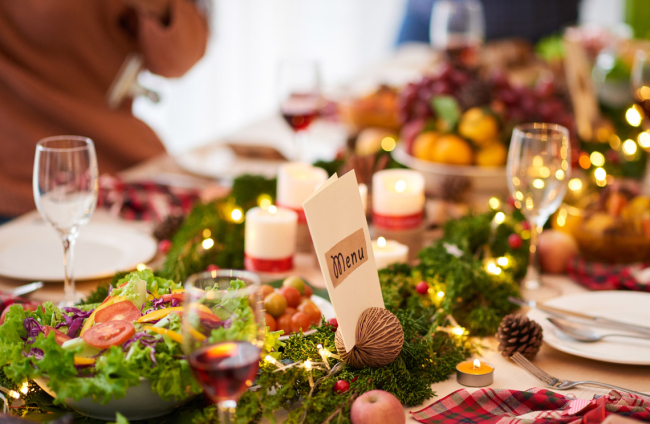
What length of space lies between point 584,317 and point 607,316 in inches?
1.7

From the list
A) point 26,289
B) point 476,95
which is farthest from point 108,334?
point 476,95

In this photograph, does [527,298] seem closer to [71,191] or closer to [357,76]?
[71,191]

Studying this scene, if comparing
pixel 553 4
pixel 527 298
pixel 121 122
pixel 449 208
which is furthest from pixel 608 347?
pixel 553 4

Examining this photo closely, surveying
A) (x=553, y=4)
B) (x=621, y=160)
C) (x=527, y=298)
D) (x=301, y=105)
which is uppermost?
(x=553, y=4)

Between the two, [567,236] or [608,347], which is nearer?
[608,347]

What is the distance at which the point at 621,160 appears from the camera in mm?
1752

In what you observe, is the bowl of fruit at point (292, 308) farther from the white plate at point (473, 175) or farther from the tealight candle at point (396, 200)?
the white plate at point (473, 175)

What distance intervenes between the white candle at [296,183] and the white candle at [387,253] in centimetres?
17

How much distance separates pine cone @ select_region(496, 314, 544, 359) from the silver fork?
17 mm

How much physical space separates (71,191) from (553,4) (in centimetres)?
416

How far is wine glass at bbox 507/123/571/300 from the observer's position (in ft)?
3.33

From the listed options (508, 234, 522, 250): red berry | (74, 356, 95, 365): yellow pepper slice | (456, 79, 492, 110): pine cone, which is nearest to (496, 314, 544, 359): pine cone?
(508, 234, 522, 250): red berry

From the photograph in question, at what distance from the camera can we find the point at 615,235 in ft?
3.77

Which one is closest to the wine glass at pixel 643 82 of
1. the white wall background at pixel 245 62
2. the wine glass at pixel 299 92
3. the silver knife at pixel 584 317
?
the wine glass at pixel 299 92
